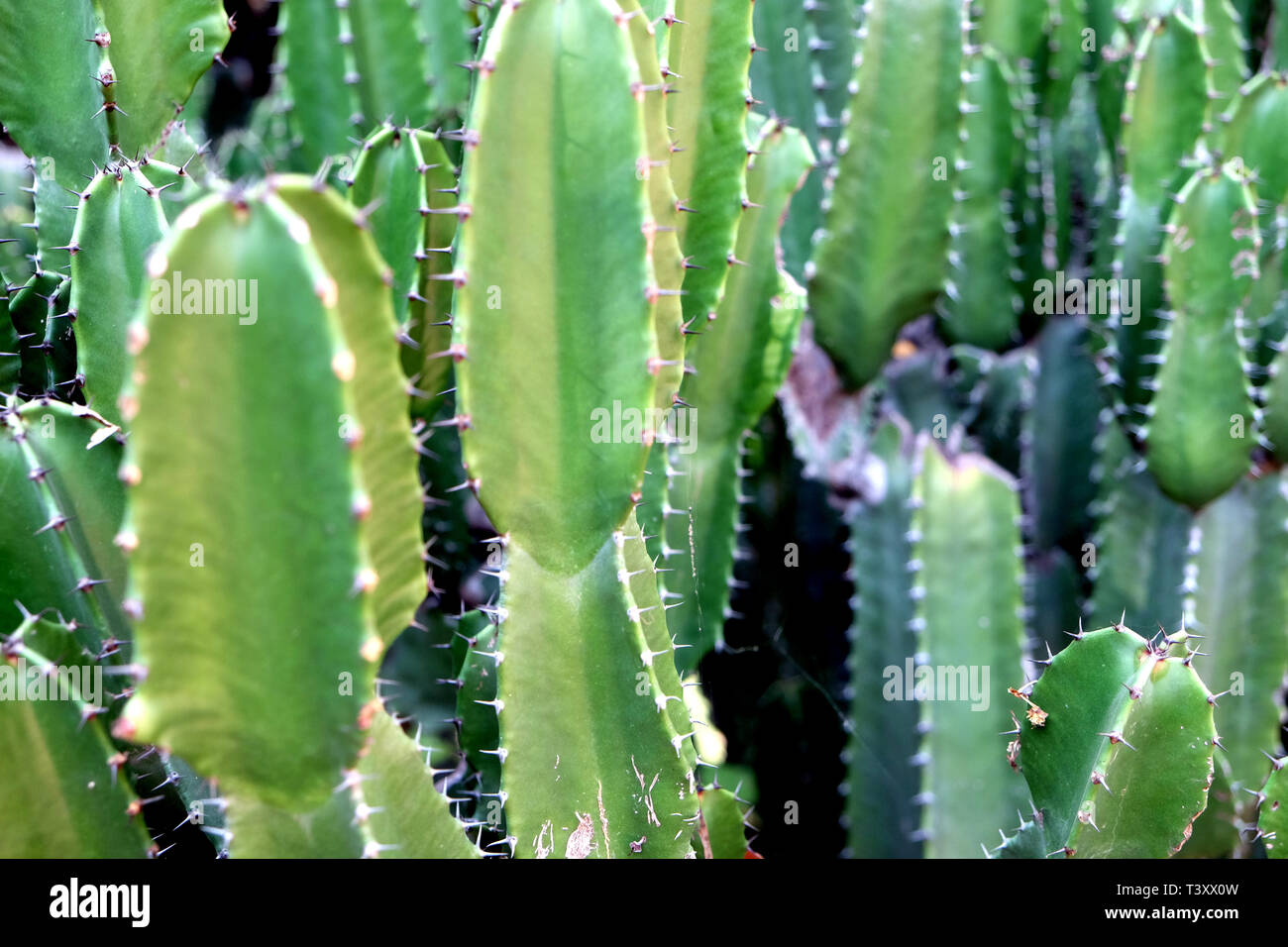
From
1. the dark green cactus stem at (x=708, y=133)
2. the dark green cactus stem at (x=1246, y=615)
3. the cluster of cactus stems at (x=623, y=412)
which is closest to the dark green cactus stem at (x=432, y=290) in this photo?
the cluster of cactus stems at (x=623, y=412)

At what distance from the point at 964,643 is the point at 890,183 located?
0.99 metres

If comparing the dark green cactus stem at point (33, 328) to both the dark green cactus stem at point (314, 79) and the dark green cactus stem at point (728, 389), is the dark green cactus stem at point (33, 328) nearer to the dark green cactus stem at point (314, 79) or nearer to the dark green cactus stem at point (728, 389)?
the dark green cactus stem at point (314, 79)

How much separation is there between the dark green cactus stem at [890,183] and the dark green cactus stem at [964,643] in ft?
1.30

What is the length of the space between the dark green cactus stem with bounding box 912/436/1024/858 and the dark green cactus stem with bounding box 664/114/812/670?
1.51ft

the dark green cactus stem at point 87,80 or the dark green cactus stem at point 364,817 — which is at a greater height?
the dark green cactus stem at point 87,80

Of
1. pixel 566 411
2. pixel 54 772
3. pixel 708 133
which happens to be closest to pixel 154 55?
pixel 708 133

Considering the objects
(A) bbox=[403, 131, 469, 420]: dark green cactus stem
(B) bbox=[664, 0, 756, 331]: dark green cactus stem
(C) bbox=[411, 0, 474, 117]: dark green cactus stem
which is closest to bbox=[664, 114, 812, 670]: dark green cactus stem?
(B) bbox=[664, 0, 756, 331]: dark green cactus stem

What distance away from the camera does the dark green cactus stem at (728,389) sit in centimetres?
194

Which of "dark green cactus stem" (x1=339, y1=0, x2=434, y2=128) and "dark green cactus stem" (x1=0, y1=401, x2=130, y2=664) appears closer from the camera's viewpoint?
"dark green cactus stem" (x1=0, y1=401, x2=130, y2=664)

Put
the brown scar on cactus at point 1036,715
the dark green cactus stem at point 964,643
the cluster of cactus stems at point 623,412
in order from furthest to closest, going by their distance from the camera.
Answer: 1. the dark green cactus stem at point 964,643
2. the brown scar on cactus at point 1036,715
3. the cluster of cactus stems at point 623,412

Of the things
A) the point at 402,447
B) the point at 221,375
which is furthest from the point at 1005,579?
the point at 221,375

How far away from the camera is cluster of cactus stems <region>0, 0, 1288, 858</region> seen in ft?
3.69

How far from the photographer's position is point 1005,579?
2197 mm

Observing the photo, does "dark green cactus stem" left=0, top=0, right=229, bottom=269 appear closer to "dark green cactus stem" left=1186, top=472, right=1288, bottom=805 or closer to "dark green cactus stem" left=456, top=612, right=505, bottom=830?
"dark green cactus stem" left=456, top=612, right=505, bottom=830
